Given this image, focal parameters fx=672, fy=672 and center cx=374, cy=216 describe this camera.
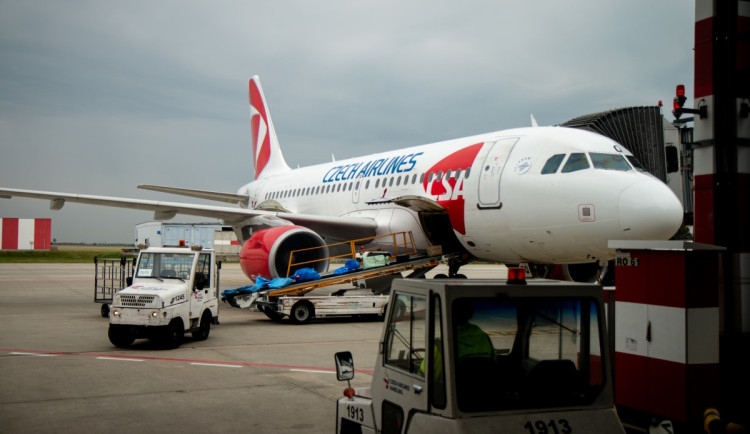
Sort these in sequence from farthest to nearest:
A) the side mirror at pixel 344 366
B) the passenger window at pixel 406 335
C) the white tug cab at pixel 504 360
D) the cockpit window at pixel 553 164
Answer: the cockpit window at pixel 553 164 < the side mirror at pixel 344 366 < the passenger window at pixel 406 335 < the white tug cab at pixel 504 360

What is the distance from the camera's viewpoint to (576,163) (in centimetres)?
1222

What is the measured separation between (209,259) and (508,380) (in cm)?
907

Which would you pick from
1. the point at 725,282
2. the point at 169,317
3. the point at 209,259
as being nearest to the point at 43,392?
the point at 169,317

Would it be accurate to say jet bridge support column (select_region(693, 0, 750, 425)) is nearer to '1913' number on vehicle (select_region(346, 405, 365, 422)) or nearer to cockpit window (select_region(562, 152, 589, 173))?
'1913' number on vehicle (select_region(346, 405, 365, 422))

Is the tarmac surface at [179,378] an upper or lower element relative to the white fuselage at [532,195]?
lower

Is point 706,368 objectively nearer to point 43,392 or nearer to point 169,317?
point 43,392

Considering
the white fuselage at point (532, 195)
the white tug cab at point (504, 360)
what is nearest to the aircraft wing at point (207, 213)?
the white fuselage at point (532, 195)

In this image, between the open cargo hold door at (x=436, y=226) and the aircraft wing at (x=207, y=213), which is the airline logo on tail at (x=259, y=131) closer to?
the aircraft wing at (x=207, y=213)

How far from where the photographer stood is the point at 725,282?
579 centimetres

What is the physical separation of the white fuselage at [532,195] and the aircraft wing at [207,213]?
97cm

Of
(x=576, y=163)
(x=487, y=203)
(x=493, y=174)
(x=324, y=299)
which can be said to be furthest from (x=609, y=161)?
(x=324, y=299)

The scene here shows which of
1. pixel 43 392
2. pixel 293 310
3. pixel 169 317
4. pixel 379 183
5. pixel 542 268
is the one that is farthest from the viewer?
→ pixel 379 183

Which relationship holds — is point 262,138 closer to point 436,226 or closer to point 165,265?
point 436,226

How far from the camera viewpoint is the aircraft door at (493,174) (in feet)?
43.3
